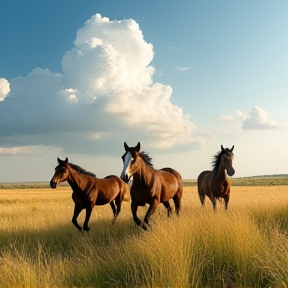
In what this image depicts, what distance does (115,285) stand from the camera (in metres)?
5.84

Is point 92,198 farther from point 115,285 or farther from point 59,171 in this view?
point 115,285

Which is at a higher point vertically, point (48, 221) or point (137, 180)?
point (137, 180)

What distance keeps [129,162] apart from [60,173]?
Answer: 2389 mm

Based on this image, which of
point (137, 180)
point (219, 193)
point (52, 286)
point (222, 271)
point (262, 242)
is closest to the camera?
point (52, 286)

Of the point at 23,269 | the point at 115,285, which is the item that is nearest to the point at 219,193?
the point at 115,285

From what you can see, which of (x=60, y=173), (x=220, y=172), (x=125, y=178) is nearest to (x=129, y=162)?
(x=125, y=178)

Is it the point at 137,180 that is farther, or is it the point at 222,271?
the point at 137,180

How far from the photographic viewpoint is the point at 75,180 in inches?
391

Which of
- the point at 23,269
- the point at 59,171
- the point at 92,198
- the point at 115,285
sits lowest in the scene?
the point at 115,285

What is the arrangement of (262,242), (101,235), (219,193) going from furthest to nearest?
(219,193), (101,235), (262,242)

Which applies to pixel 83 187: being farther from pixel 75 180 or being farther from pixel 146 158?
pixel 146 158

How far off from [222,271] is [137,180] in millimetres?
3561

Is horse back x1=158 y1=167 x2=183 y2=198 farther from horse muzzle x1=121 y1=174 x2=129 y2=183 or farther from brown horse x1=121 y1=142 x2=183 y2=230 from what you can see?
horse muzzle x1=121 y1=174 x2=129 y2=183

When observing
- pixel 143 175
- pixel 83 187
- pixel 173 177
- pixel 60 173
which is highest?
pixel 60 173
